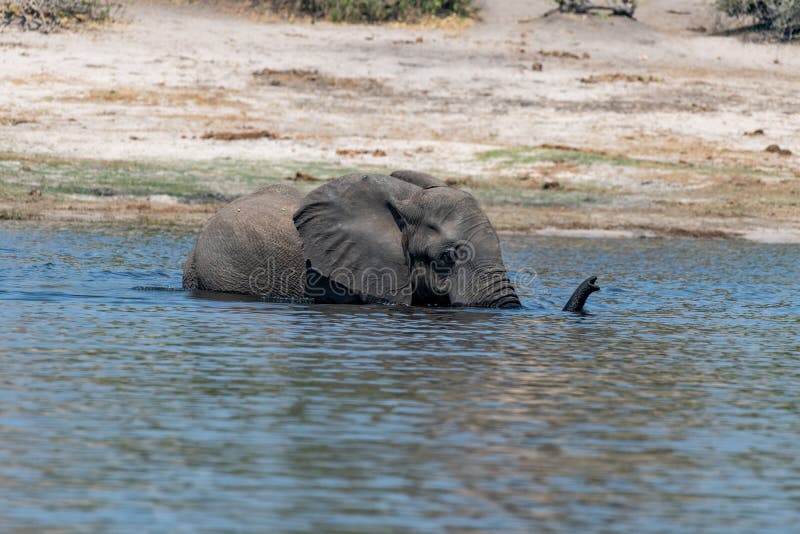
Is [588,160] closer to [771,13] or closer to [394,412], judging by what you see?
[771,13]

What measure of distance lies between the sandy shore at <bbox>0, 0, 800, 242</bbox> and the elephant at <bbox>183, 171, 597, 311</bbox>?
685cm

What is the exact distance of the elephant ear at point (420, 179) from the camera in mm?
13134

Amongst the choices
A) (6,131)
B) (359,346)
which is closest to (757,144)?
(6,131)

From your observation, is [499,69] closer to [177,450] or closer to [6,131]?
[6,131]

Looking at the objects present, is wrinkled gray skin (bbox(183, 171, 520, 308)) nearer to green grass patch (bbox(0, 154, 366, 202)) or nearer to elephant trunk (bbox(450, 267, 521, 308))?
elephant trunk (bbox(450, 267, 521, 308))

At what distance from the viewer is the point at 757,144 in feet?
83.5

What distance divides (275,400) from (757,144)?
59.4ft

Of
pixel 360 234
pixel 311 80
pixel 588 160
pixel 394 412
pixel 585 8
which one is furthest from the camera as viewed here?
pixel 585 8

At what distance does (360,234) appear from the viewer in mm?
13117

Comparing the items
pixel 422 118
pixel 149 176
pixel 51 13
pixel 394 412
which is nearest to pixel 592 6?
pixel 422 118

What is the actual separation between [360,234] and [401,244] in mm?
401

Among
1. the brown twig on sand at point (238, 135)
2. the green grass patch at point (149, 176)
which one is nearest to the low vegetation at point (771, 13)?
the brown twig on sand at point (238, 135)

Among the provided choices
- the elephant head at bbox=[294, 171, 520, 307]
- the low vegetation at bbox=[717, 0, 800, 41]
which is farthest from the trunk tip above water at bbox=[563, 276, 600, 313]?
the low vegetation at bbox=[717, 0, 800, 41]

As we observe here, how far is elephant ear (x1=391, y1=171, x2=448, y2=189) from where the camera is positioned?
1313cm
